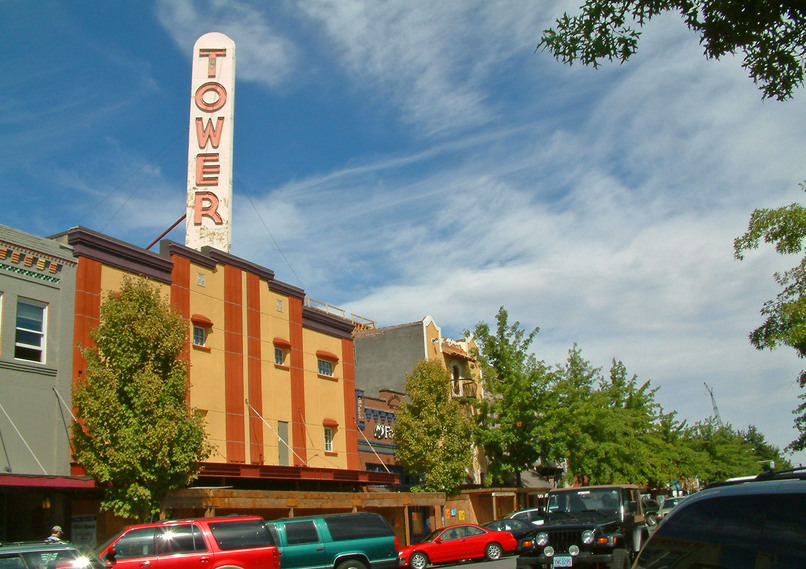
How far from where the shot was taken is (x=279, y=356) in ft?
103

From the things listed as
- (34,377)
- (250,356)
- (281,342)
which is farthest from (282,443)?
(34,377)

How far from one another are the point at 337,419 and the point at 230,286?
321 inches

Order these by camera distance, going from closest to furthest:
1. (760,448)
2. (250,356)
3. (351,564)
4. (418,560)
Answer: (351,564) → (418,560) → (250,356) → (760,448)

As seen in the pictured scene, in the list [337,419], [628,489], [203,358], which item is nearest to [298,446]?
[337,419]

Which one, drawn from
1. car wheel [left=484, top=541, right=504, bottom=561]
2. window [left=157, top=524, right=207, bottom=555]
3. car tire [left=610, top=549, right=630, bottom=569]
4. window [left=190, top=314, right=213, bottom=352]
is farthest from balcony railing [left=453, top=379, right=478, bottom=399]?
car tire [left=610, top=549, right=630, bottom=569]

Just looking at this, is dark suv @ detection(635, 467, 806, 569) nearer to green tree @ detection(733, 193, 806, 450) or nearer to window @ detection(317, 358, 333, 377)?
green tree @ detection(733, 193, 806, 450)

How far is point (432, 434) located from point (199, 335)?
12.7 meters

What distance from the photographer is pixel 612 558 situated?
13.7m

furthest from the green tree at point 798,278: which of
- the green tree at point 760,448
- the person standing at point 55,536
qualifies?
the green tree at point 760,448

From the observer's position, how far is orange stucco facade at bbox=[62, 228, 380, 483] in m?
24.3

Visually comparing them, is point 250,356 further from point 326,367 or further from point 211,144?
point 211,144

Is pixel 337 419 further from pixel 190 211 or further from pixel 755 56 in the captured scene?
pixel 755 56

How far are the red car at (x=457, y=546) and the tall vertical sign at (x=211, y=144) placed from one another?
13455mm

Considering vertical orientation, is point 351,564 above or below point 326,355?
below
